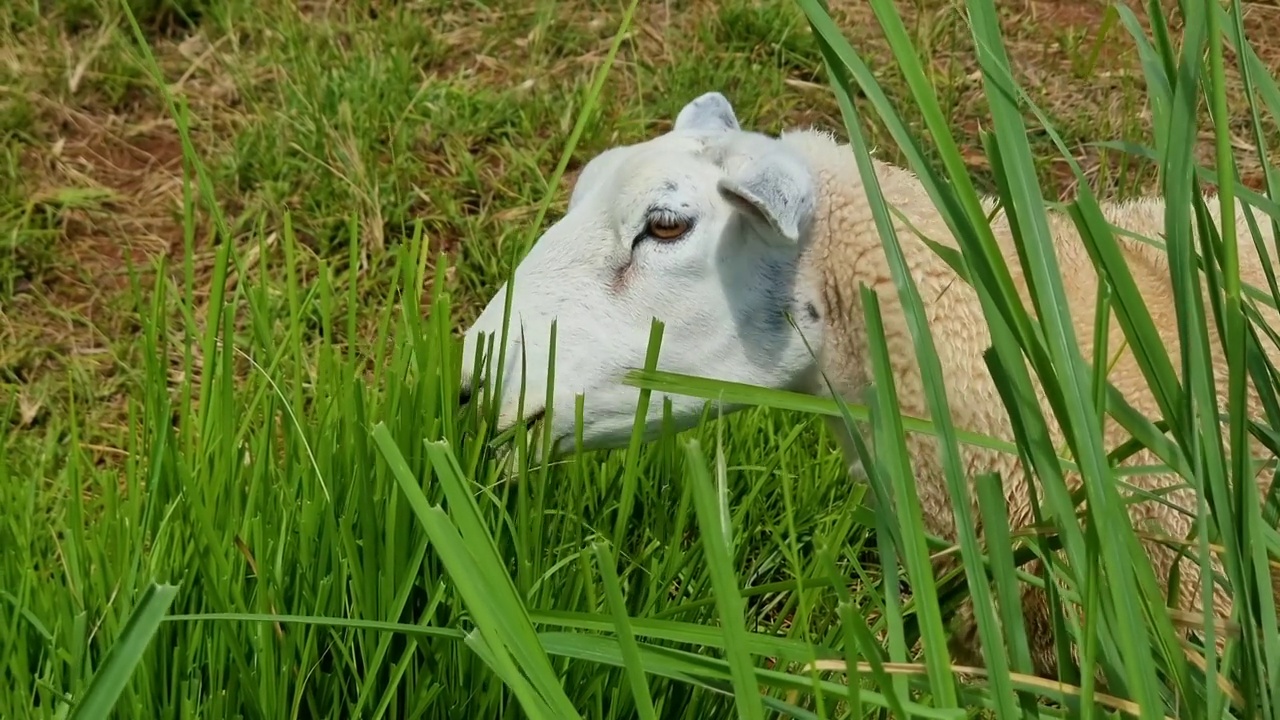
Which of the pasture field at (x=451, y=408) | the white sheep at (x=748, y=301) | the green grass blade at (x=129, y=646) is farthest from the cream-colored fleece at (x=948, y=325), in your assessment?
the green grass blade at (x=129, y=646)

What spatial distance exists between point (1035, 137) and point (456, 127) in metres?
1.72

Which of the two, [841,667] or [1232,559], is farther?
[841,667]

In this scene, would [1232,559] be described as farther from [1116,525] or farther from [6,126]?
[6,126]

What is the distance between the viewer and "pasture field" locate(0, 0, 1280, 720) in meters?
0.85

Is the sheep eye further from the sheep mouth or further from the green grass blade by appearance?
the green grass blade

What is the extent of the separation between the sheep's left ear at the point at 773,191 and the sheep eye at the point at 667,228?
3.4 inches

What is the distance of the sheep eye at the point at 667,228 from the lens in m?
1.88

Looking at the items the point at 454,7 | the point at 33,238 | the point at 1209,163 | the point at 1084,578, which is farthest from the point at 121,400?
the point at 1209,163

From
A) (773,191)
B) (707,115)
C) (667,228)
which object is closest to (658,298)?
(667,228)

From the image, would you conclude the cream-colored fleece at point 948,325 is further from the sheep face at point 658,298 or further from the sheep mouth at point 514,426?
the sheep mouth at point 514,426

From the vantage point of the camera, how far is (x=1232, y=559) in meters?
0.86

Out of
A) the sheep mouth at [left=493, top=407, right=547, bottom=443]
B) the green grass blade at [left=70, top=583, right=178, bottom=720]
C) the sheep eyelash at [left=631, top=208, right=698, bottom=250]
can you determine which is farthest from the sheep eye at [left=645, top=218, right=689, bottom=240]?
the green grass blade at [left=70, top=583, right=178, bottom=720]

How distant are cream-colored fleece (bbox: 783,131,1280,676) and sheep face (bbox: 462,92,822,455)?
2.3 inches

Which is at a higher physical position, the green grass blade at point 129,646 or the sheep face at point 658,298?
the sheep face at point 658,298
